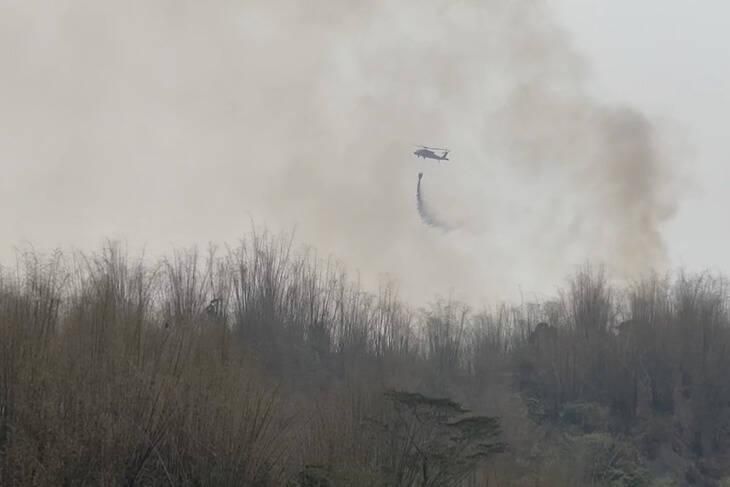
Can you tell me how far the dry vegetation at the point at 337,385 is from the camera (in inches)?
631

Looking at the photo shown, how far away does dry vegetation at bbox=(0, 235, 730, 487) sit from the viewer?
1602 centimetres

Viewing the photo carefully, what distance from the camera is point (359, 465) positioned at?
803 inches

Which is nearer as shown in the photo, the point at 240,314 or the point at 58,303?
the point at 58,303

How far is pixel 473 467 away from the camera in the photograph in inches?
904

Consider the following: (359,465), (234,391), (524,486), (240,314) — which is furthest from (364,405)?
(240,314)

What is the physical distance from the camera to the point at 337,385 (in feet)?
87.9

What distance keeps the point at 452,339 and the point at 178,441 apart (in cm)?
3321

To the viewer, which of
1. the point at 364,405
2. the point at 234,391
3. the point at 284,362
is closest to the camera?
the point at 234,391

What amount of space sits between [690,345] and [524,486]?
24.3 metres

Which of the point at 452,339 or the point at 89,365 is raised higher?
the point at 452,339

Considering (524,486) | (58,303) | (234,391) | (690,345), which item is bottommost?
(524,486)

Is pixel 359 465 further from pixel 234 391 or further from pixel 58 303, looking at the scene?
pixel 58 303

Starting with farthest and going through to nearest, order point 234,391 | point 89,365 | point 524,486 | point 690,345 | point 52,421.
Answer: point 690,345 < point 524,486 < point 234,391 < point 89,365 < point 52,421

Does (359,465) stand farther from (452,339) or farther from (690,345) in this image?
(690,345)
